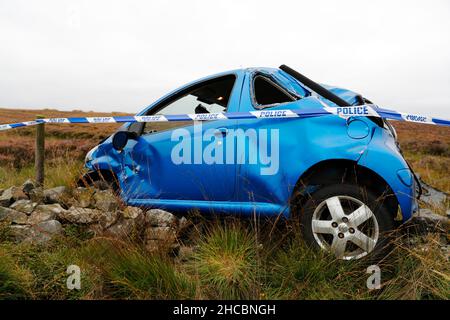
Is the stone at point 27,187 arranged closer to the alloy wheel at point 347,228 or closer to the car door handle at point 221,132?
the car door handle at point 221,132

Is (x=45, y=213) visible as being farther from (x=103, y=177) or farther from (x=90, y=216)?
(x=103, y=177)

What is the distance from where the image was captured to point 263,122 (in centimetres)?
339

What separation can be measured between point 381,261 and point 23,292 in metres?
2.71

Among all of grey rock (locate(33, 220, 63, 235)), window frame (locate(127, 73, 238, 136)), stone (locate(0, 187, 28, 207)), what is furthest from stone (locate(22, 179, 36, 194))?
window frame (locate(127, 73, 238, 136))

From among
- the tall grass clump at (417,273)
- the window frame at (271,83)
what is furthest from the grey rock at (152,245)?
the tall grass clump at (417,273)

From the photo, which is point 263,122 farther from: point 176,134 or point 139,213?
point 139,213

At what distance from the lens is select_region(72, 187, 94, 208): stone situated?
13.1ft

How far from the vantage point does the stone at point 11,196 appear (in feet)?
13.7

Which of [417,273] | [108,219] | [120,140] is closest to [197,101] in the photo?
[120,140]

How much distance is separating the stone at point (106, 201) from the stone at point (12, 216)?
2.41 feet

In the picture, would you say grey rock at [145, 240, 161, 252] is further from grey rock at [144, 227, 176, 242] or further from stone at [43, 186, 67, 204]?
stone at [43, 186, 67, 204]

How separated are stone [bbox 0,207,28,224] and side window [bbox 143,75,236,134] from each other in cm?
154
